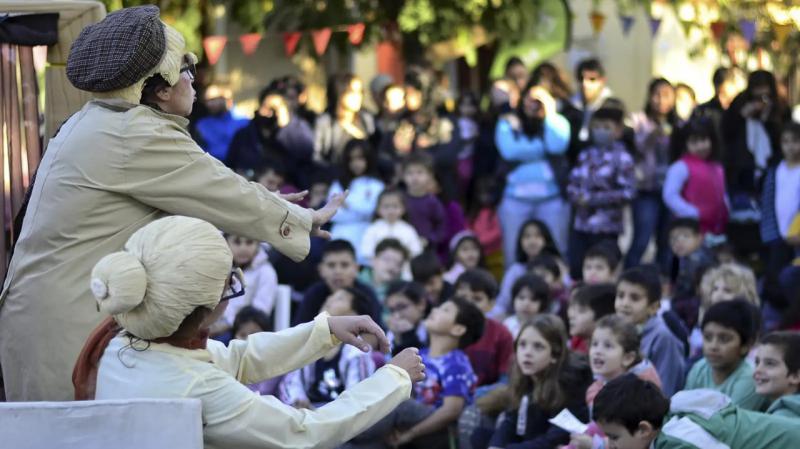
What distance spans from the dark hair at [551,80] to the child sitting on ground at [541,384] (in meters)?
4.82

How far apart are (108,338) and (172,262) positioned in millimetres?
411

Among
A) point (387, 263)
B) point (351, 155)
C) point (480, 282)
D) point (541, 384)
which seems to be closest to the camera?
point (541, 384)

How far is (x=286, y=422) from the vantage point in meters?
3.62

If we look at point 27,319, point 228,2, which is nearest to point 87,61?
point 27,319

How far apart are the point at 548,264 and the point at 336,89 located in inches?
133

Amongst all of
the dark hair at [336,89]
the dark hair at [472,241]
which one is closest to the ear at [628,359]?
the dark hair at [472,241]

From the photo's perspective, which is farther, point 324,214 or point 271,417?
point 324,214

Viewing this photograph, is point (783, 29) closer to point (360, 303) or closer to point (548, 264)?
point (548, 264)

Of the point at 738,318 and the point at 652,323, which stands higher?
the point at 738,318

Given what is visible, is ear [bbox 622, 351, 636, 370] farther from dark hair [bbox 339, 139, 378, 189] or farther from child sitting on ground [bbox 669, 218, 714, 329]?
dark hair [bbox 339, 139, 378, 189]

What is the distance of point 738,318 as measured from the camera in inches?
286

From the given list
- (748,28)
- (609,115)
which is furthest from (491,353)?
(748,28)

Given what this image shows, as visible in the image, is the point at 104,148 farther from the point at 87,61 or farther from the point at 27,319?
the point at 27,319

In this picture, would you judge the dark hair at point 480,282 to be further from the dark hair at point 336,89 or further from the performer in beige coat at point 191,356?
the performer in beige coat at point 191,356
